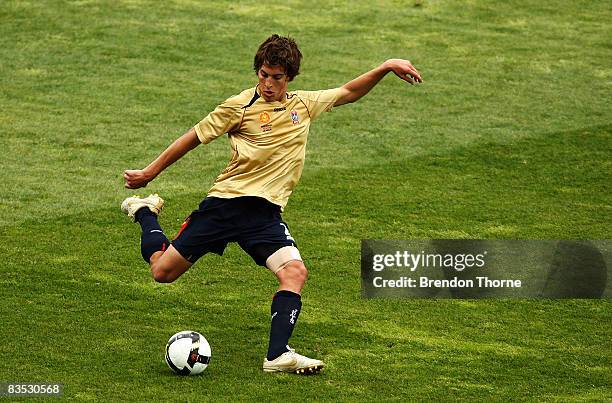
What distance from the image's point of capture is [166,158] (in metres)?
7.68

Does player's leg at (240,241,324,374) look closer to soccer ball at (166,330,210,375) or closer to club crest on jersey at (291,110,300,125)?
soccer ball at (166,330,210,375)

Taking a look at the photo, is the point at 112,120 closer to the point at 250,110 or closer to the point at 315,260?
the point at 315,260

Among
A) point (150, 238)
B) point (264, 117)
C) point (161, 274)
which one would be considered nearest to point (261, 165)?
point (264, 117)

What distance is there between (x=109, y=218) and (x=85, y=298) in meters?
2.11

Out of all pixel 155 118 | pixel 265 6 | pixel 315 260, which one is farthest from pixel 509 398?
pixel 265 6

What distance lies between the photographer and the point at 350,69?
1579cm

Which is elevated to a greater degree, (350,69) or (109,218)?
(350,69)

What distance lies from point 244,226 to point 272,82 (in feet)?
3.09

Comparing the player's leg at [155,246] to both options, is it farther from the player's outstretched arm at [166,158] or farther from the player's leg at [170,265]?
the player's outstretched arm at [166,158]

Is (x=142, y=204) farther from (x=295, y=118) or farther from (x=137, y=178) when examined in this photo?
(x=295, y=118)

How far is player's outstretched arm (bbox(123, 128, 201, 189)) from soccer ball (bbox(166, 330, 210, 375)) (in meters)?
1.08

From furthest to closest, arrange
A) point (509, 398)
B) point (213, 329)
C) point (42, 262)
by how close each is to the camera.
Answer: point (42, 262)
point (213, 329)
point (509, 398)

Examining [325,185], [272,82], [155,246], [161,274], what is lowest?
[325,185]

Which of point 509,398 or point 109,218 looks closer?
point 509,398
